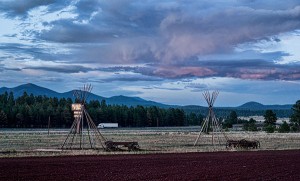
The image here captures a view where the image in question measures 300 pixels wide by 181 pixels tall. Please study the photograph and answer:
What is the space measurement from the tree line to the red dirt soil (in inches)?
2682

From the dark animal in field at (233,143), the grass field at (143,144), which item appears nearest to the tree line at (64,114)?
the grass field at (143,144)

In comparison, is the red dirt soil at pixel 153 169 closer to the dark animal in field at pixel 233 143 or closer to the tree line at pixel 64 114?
the dark animal in field at pixel 233 143

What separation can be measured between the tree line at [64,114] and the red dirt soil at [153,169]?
68132 mm

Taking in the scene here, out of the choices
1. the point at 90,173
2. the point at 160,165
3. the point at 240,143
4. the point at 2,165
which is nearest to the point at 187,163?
the point at 160,165

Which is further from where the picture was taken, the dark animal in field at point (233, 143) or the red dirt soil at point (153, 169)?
the dark animal in field at point (233, 143)

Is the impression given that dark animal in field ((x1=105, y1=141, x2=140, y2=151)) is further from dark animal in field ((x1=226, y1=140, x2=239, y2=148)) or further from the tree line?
the tree line

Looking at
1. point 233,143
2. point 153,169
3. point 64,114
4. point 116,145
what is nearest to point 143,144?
point 233,143

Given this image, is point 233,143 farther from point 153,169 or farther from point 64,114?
point 64,114

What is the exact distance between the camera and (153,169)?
68.0 feet

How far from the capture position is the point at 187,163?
23.6 metres

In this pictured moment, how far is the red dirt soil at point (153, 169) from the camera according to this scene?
59.3 ft

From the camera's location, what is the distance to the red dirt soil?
59.3ft

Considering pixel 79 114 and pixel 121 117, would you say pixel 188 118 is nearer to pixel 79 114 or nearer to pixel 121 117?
pixel 121 117

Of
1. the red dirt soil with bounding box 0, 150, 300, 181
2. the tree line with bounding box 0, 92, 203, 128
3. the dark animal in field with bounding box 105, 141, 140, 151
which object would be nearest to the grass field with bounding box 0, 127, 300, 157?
the dark animal in field with bounding box 105, 141, 140, 151
